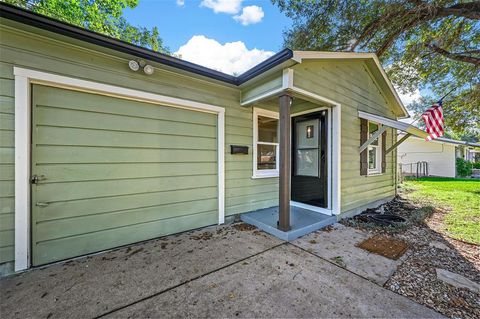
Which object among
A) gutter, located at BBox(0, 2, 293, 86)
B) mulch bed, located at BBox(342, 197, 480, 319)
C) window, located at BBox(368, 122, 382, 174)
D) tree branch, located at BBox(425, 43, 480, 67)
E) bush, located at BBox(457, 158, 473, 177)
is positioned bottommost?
mulch bed, located at BBox(342, 197, 480, 319)

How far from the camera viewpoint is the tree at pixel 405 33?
15.9 ft

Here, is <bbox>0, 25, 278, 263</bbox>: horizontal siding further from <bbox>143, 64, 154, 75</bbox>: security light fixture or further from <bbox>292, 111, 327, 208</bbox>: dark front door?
<bbox>292, 111, 327, 208</bbox>: dark front door

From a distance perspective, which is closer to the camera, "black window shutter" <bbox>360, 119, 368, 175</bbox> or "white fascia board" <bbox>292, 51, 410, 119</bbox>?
"white fascia board" <bbox>292, 51, 410, 119</bbox>

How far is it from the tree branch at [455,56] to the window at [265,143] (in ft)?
18.8

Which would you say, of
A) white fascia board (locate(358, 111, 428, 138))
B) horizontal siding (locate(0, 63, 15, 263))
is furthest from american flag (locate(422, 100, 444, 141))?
horizontal siding (locate(0, 63, 15, 263))

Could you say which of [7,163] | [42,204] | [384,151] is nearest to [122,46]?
[7,163]

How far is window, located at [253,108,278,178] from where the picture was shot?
4082 millimetres

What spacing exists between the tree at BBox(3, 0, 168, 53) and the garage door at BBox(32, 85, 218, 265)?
5.69m

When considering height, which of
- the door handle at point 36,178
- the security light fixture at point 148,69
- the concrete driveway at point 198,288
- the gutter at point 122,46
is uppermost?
the gutter at point 122,46

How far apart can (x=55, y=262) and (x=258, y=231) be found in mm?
2717

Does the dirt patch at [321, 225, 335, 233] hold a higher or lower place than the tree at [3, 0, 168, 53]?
lower

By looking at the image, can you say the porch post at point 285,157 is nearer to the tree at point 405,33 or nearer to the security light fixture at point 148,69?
the security light fixture at point 148,69

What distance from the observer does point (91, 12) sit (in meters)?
7.90

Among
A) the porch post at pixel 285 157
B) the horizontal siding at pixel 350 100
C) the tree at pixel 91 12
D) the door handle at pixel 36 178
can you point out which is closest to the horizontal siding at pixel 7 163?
the door handle at pixel 36 178
